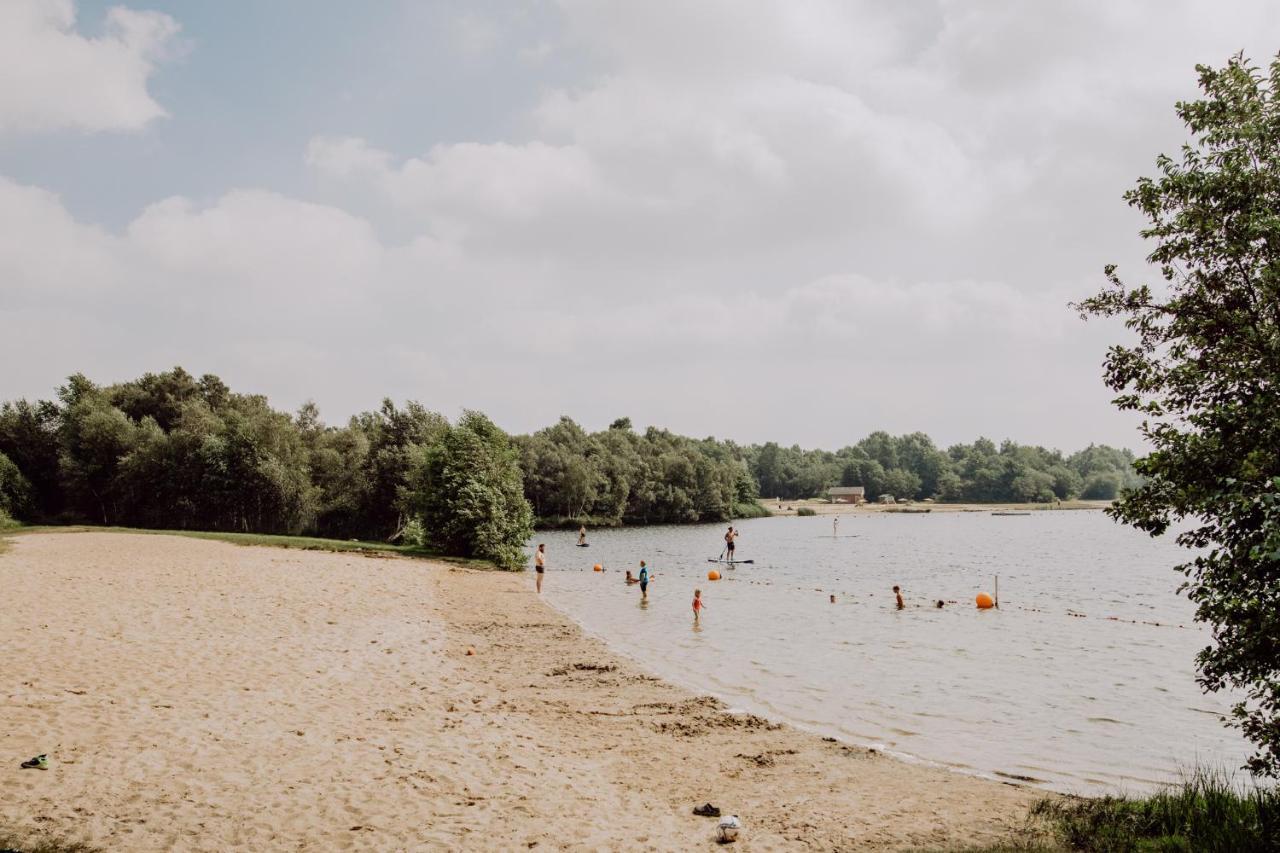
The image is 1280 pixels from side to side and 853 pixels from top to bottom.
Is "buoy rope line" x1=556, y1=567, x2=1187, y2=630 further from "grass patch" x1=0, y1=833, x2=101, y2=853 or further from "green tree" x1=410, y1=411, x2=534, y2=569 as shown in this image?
"grass patch" x1=0, y1=833, x2=101, y2=853

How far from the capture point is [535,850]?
8.75 metres

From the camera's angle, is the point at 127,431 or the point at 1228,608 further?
the point at 127,431

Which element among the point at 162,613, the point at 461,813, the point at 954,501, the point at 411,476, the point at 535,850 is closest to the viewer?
the point at 535,850

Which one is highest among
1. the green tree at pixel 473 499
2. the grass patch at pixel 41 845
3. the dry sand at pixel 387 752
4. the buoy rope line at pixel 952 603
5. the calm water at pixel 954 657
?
the green tree at pixel 473 499

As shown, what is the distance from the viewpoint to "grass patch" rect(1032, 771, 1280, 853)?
315 inches

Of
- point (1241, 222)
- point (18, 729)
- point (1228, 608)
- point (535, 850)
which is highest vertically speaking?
point (1241, 222)

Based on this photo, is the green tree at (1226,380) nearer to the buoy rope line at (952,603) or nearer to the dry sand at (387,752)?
the dry sand at (387,752)

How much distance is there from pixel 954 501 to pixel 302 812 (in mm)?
210870

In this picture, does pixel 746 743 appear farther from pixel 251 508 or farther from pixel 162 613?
pixel 251 508

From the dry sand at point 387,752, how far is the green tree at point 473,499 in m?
22.8

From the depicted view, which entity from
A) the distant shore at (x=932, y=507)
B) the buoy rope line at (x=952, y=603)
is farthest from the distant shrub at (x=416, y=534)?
the distant shore at (x=932, y=507)

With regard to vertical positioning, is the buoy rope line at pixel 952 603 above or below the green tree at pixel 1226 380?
below

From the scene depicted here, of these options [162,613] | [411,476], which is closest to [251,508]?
[411,476]

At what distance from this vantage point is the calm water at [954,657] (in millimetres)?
14938
